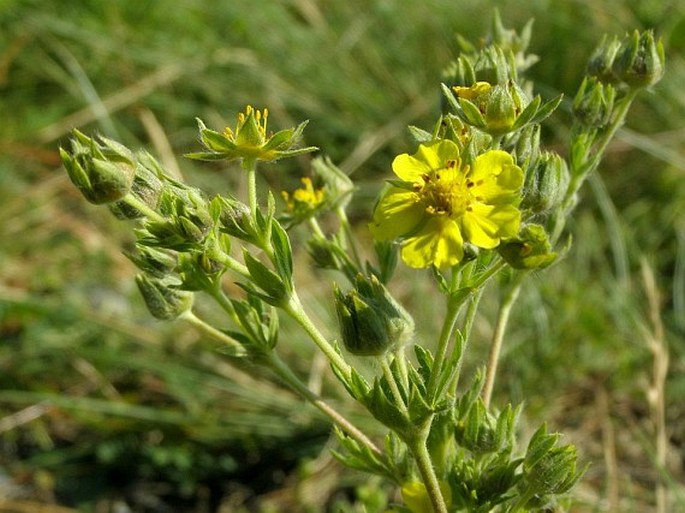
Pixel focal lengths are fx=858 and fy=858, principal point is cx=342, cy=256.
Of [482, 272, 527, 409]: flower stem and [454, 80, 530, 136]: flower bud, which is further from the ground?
[454, 80, 530, 136]: flower bud

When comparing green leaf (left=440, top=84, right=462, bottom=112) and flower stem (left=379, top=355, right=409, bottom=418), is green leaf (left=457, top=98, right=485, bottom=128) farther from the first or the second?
flower stem (left=379, top=355, right=409, bottom=418)

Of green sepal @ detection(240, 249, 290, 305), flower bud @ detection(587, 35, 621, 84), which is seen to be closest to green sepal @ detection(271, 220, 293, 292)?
green sepal @ detection(240, 249, 290, 305)

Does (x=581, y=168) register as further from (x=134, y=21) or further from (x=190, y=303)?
(x=134, y=21)

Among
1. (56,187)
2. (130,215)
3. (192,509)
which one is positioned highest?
(130,215)

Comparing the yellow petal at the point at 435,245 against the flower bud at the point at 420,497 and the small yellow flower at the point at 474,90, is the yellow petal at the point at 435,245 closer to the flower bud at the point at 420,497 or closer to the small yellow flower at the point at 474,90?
the small yellow flower at the point at 474,90

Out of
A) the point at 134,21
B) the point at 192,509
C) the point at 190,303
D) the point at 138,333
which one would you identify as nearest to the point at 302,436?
the point at 192,509

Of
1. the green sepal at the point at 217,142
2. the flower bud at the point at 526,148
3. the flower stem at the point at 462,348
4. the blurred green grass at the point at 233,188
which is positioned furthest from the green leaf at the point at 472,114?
the blurred green grass at the point at 233,188

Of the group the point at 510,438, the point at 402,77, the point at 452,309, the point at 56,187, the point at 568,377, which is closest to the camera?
the point at 452,309
